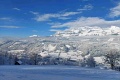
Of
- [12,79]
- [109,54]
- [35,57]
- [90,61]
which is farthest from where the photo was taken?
[90,61]

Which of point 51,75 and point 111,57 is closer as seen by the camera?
point 51,75

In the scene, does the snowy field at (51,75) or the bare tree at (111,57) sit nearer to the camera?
the snowy field at (51,75)

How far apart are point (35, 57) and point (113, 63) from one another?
23.9 meters

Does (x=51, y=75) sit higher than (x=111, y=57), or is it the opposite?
(x=111, y=57)

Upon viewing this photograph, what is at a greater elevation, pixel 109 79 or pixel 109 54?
pixel 109 54

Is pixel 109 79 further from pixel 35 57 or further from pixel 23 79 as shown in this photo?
pixel 35 57

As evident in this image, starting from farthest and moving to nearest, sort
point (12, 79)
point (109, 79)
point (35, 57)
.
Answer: point (35, 57)
point (109, 79)
point (12, 79)

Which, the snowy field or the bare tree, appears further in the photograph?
the bare tree

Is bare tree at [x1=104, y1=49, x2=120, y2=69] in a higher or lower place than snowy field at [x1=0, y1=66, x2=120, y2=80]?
higher

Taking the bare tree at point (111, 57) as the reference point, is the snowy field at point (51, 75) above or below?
below

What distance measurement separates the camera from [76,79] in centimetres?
2262

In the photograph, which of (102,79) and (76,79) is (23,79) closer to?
(76,79)

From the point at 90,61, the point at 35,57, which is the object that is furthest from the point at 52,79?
the point at 90,61

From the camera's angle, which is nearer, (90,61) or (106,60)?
(106,60)
